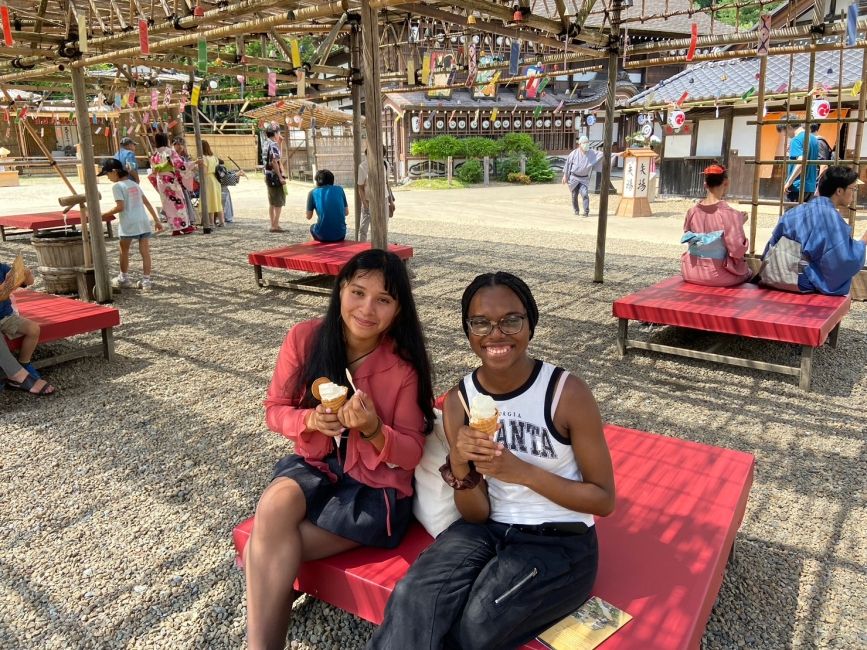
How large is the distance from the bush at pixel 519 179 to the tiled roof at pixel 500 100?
2.75 meters

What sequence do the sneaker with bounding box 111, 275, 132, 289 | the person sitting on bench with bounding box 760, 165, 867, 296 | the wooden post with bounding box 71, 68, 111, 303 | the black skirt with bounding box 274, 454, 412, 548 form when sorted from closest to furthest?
the black skirt with bounding box 274, 454, 412, 548
the person sitting on bench with bounding box 760, 165, 867, 296
the wooden post with bounding box 71, 68, 111, 303
the sneaker with bounding box 111, 275, 132, 289

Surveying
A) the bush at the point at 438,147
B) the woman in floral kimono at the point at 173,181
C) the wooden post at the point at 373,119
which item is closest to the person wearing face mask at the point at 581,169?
the woman in floral kimono at the point at 173,181

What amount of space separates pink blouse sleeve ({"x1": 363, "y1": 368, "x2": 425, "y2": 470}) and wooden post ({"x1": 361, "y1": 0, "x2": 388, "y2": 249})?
1659mm

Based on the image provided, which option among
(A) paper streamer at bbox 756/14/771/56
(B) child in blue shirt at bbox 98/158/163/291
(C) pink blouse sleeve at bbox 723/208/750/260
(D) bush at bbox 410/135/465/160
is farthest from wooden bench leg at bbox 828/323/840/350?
(D) bush at bbox 410/135/465/160

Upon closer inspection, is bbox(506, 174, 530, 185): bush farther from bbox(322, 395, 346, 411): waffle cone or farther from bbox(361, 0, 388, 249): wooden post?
bbox(322, 395, 346, 411): waffle cone

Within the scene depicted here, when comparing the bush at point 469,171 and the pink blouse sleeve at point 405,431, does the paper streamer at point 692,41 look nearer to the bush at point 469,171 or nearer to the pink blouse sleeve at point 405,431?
the pink blouse sleeve at point 405,431

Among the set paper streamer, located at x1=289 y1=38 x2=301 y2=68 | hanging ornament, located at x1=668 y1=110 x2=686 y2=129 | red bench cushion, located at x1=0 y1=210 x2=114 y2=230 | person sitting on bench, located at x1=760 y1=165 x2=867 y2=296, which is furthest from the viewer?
hanging ornament, located at x1=668 y1=110 x2=686 y2=129

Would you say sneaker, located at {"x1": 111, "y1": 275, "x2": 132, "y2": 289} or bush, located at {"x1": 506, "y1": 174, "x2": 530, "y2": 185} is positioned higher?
bush, located at {"x1": 506, "y1": 174, "x2": 530, "y2": 185}

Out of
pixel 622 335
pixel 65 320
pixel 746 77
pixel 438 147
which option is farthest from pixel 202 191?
pixel 438 147

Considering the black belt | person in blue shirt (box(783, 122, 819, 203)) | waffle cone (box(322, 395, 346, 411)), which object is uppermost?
person in blue shirt (box(783, 122, 819, 203))

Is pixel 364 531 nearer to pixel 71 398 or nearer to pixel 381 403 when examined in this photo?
pixel 381 403

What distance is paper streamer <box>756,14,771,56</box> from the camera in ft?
17.7

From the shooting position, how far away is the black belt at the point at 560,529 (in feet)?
6.14

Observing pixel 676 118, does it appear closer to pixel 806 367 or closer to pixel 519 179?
pixel 519 179
